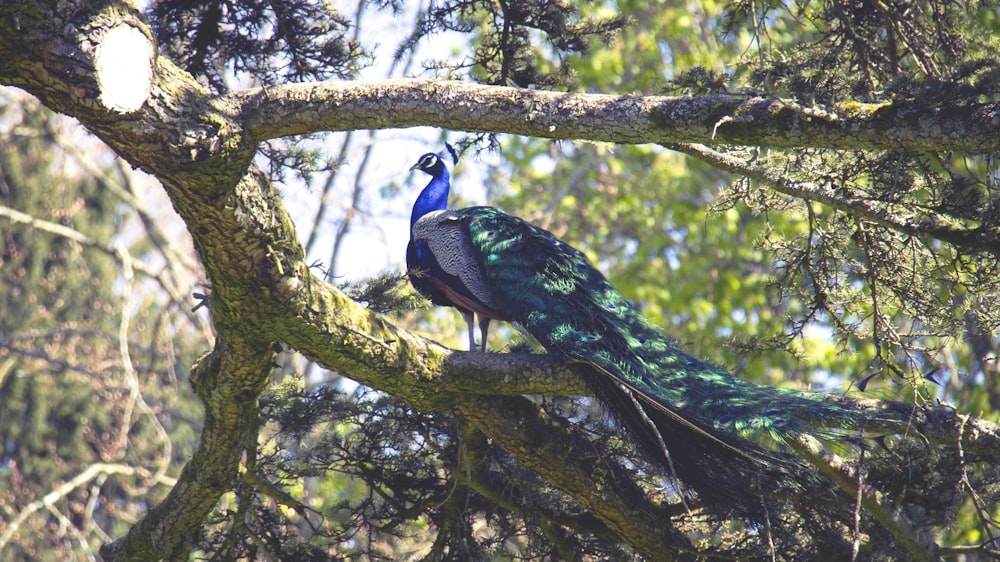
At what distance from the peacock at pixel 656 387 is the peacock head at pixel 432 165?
141 cm

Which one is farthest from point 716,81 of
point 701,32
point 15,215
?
point 701,32

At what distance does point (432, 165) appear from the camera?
656cm

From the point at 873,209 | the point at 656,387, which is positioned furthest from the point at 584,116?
the point at 656,387

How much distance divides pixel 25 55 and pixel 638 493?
311 cm

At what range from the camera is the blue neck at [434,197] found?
6.04 m

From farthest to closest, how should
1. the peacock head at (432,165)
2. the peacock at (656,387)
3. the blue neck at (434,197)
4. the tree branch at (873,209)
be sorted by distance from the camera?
the peacock head at (432,165) < the blue neck at (434,197) < the peacock at (656,387) < the tree branch at (873,209)

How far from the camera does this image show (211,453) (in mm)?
4070

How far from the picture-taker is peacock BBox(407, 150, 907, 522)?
3.75 metres

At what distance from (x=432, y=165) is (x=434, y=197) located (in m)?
0.49

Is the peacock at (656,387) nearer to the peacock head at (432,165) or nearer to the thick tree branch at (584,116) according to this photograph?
the thick tree branch at (584,116)

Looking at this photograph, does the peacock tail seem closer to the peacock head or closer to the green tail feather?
the green tail feather

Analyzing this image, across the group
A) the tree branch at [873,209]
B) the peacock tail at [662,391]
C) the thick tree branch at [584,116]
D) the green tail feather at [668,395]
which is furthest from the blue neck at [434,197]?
the thick tree branch at [584,116]

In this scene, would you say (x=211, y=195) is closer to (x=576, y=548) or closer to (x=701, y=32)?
(x=576, y=548)

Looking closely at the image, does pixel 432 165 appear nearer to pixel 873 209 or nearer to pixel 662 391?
pixel 662 391
